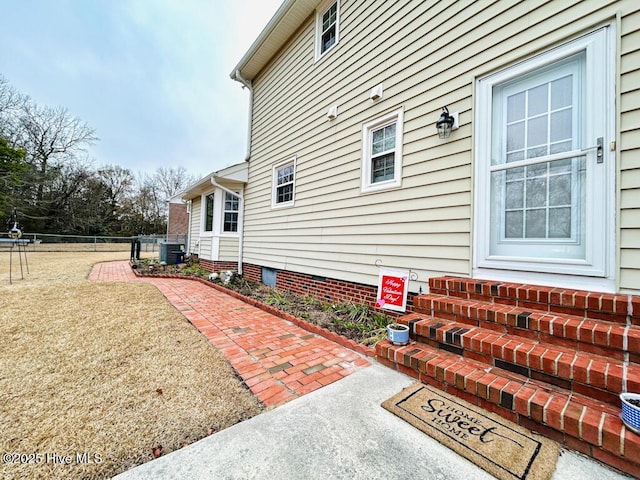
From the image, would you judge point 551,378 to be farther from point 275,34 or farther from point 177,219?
point 177,219

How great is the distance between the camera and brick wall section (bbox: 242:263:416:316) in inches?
159

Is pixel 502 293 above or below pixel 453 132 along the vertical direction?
below

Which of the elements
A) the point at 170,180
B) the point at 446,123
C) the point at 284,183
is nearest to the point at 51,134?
the point at 170,180

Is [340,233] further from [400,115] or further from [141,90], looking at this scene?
[141,90]

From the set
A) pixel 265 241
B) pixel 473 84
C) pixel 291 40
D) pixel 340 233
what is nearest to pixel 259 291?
pixel 265 241

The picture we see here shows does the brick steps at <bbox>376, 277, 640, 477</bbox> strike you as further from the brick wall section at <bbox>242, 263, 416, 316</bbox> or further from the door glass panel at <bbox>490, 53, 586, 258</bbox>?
the brick wall section at <bbox>242, 263, 416, 316</bbox>

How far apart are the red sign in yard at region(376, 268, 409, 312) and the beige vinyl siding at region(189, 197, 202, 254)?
28.4 ft

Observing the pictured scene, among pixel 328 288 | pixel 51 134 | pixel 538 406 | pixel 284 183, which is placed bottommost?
pixel 538 406

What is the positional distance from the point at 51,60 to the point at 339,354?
80.8 ft

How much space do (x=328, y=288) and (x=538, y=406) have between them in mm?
3383

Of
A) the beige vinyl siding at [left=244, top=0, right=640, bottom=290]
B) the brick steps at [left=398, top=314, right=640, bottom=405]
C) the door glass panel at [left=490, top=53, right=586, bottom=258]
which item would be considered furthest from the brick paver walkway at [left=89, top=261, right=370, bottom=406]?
the door glass panel at [left=490, top=53, right=586, bottom=258]

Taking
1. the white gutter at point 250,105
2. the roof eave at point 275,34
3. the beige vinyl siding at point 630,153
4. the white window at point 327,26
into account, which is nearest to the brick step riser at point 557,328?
the beige vinyl siding at point 630,153

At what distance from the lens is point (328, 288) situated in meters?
4.77

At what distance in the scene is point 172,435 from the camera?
5.26 feet
